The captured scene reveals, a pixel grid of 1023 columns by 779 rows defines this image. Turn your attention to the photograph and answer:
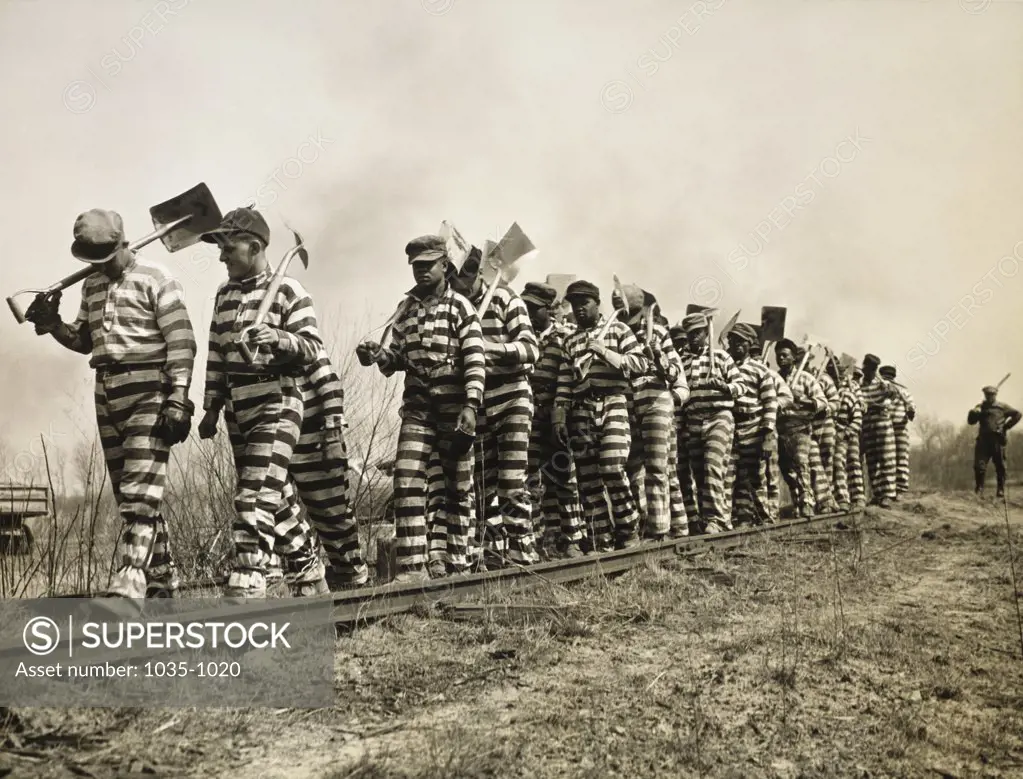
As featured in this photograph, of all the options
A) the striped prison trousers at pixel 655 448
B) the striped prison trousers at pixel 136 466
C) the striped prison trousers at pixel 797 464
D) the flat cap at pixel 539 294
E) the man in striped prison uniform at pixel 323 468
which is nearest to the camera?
the striped prison trousers at pixel 136 466

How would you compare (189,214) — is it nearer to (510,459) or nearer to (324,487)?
(324,487)

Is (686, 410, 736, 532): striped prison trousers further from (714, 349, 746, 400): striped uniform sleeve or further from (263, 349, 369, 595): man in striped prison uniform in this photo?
(263, 349, 369, 595): man in striped prison uniform

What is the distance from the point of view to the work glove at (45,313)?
4.64 metres

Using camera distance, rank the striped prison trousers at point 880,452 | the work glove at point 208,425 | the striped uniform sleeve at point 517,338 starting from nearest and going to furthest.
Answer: the work glove at point 208,425, the striped uniform sleeve at point 517,338, the striped prison trousers at point 880,452

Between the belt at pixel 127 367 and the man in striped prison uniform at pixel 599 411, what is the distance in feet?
12.2

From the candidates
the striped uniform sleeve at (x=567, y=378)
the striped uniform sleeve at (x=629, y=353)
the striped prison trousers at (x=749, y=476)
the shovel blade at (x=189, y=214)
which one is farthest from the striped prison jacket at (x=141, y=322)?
the striped prison trousers at (x=749, y=476)

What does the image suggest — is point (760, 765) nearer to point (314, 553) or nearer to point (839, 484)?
point (314, 553)

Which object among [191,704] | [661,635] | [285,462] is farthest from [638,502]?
[191,704]

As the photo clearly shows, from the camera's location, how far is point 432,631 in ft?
15.1

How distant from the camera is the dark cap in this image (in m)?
4.89

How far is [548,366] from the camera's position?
7992 millimetres

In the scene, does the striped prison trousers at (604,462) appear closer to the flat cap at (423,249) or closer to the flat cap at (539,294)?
the flat cap at (539,294)

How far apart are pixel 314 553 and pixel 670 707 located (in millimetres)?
2620

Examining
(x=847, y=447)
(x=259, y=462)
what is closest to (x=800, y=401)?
(x=847, y=447)
